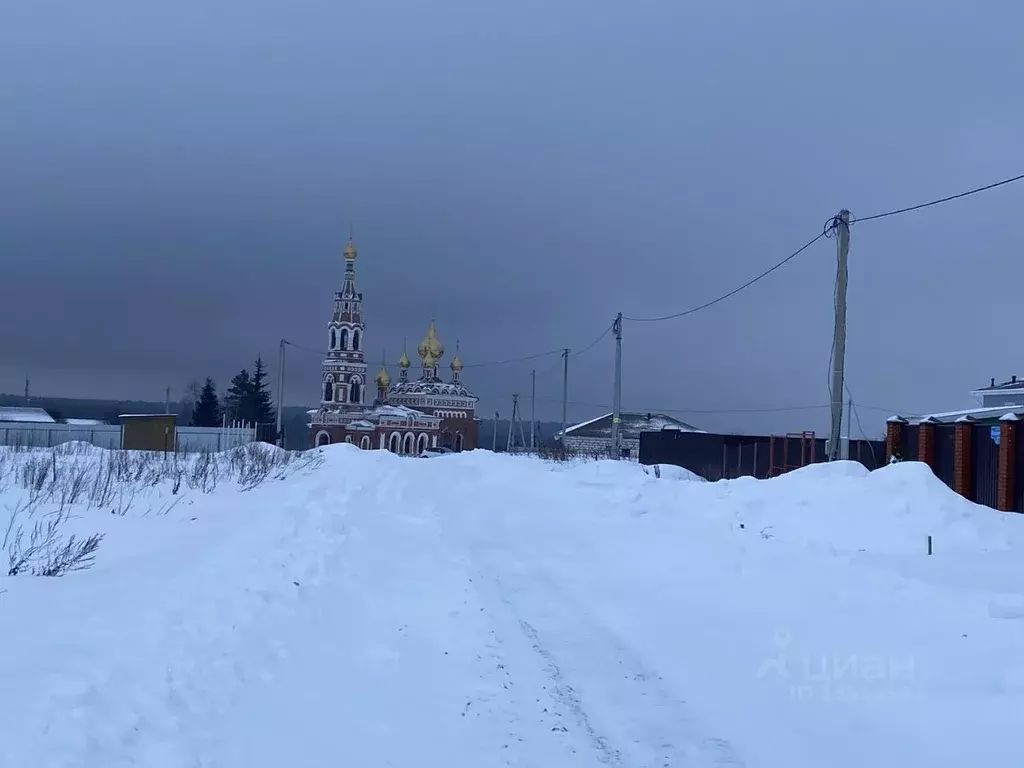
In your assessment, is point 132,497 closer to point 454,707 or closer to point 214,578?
point 214,578

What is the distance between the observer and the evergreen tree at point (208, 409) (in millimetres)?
78125

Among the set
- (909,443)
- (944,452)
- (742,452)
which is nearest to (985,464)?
(944,452)

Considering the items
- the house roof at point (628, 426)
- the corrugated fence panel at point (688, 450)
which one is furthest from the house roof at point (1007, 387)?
the house roof at point (628, 426)

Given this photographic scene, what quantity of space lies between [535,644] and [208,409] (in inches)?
3034

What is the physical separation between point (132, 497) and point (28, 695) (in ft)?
36.8

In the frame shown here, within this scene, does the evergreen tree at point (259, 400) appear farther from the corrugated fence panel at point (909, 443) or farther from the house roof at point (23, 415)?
the corrugated fence panel at point (909, 443)

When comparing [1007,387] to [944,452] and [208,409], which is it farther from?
[208,409]

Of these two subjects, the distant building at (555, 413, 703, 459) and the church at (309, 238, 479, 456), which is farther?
the church at (309, 238, 479, 456)

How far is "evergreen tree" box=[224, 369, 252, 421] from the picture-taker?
80500 millimetres

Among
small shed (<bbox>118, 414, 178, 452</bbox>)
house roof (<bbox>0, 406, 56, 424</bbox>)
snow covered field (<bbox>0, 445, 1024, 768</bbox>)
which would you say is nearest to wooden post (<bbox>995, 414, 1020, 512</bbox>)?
snow covered field (<bbox>0, 445, 1024, 768</bbox>)

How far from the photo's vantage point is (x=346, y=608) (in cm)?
827

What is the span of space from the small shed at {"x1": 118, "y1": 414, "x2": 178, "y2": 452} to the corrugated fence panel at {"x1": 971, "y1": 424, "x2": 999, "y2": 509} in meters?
31.6

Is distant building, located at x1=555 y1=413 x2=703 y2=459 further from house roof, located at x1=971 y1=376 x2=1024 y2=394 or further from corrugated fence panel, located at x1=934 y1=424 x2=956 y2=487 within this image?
corrugated fence panel, located at x1=934 y1=424 x2=956 y2=487

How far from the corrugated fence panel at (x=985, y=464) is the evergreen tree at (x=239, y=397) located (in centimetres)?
7224
